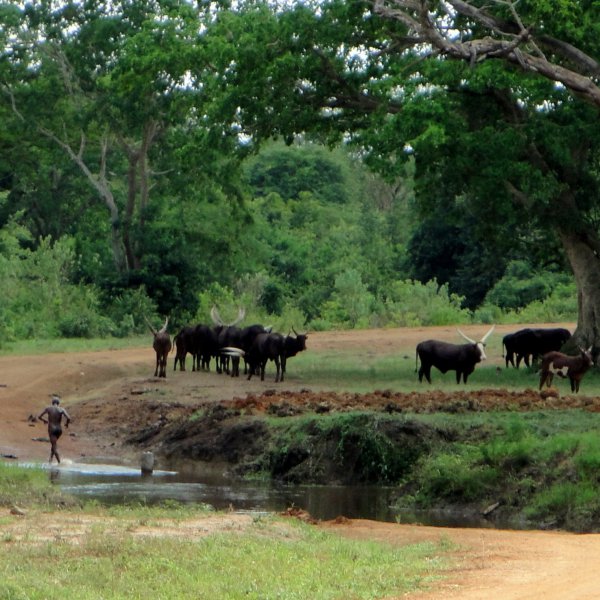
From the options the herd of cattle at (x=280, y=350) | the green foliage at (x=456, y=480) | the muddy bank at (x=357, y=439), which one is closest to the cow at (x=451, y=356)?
the herd of cattle at (x=280, y=350)

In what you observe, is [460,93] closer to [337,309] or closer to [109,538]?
[109,538]

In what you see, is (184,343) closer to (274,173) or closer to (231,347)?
(231,347)

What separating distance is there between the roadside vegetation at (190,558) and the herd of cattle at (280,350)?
460 inches

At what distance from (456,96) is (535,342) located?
563 centimetres

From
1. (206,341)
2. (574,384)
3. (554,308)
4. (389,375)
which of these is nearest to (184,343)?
(206,341)

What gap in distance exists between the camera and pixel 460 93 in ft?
85.4

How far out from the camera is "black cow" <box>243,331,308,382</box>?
26.8 meters

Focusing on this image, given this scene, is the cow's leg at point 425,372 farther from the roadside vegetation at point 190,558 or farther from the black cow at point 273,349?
the roadside vegetation at point 190,558

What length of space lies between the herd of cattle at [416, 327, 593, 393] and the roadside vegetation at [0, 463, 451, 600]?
33.9 feet

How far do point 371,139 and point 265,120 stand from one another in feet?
11.1

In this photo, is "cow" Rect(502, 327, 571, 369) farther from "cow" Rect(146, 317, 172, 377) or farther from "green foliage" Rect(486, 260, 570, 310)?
"green foliage" Rect(486, 260, 570, 310)

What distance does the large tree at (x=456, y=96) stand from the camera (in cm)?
2359

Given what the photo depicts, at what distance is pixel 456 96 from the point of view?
26000 millimetres

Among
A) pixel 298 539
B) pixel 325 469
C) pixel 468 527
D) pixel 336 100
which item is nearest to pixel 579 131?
pixel 336 100
